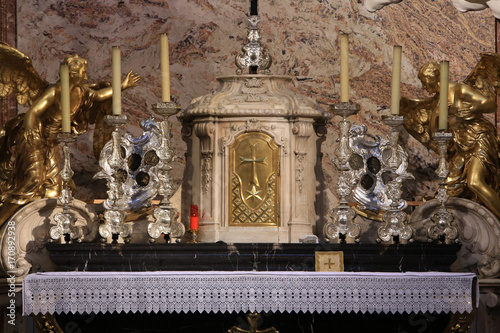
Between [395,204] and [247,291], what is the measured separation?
1.42m

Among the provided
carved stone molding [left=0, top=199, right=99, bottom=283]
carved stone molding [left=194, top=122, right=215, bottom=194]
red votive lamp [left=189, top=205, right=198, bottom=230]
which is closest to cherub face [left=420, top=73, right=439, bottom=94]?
carved stone molding [left=194, top=122, right=215, bottom=194]

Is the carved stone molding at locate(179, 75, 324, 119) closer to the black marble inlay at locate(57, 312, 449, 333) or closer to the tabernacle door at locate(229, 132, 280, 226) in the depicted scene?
the tabernacle door at locate(229, 132, 280, 226)

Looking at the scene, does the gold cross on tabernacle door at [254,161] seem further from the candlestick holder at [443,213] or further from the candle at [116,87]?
the candlestick holder at [443,213]

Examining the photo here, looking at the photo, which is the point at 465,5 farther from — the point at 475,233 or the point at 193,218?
the point at 193,218

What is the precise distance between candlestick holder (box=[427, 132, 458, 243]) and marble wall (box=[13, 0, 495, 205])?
71.7 inches

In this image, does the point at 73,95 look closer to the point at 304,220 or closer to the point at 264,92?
the point at 264,92

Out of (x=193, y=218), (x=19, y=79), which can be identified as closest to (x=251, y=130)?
(x=193, y=218)

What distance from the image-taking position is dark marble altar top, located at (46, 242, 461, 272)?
27.7 feet

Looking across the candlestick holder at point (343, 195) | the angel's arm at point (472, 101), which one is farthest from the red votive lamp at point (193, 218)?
the angel's arm at point (472, 101)

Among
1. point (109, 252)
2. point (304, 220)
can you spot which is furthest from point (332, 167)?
point (109, 252)

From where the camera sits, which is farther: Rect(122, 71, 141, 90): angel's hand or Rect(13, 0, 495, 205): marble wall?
Rect(13, 0, 495, 205): marble wall

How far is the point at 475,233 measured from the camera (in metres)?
8.93

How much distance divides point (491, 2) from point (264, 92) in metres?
2.66

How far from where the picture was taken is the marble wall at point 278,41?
1059 centimetres
